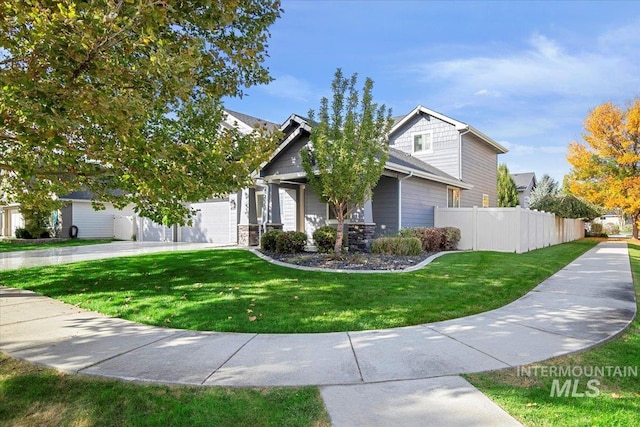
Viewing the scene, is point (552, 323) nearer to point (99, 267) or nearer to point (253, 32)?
point (253, 32)

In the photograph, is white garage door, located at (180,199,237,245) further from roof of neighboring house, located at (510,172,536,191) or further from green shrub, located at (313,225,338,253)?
roof of neighboring house, located at (510,172,536,191)

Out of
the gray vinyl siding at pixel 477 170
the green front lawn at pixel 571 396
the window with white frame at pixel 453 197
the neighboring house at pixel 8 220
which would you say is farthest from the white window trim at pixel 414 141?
the neighboring house at pixel 8 220

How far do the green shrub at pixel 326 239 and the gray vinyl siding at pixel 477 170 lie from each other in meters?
10.5

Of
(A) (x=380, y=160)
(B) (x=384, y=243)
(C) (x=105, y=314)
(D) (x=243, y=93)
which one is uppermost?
(D) (x=243, y=93)

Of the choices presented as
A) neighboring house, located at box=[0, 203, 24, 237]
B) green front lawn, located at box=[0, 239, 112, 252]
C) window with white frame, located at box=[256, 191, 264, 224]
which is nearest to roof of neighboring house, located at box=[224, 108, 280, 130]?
window with white frame, located at box=[256, 191, 264, 224]

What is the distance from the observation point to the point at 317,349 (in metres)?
4.30

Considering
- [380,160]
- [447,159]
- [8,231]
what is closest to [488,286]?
[380,160]

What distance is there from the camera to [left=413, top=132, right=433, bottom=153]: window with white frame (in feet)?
66.5

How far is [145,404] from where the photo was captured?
121 inches

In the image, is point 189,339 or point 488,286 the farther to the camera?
point 488,286

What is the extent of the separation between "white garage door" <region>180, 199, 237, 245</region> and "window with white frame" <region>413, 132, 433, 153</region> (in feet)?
35.3

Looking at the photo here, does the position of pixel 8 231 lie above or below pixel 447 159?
below

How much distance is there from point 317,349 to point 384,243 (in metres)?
8.19

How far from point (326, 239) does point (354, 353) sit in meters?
8.29
